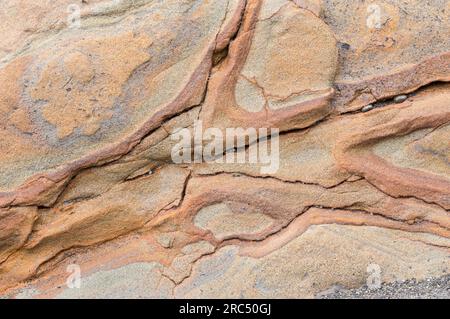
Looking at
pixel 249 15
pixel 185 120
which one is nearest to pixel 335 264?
pixel 185 120

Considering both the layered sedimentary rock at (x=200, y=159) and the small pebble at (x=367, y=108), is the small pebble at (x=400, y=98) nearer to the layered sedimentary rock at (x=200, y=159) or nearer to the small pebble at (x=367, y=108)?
the layered sedimentary rock at (x=200, y=159)

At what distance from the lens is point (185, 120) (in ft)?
11.5

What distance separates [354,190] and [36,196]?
1906mm

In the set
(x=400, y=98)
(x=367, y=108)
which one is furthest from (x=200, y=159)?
(x=400, y=98)

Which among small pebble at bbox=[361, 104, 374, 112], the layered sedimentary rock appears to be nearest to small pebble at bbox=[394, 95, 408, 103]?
the layered sedimentary rock

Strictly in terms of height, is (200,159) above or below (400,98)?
below

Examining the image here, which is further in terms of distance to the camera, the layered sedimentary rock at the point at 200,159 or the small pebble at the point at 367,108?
the small pebble at the point at 367,108

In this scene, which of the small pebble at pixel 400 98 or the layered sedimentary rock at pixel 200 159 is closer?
the layered sedimentary rock at pixel 200 159

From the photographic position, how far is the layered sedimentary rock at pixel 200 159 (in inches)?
135

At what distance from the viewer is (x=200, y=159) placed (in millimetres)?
3594

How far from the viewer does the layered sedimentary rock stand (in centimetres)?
344

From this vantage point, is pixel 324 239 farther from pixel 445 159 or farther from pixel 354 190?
pixel 445 159

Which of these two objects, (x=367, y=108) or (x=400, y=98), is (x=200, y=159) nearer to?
(x=367, y=108)

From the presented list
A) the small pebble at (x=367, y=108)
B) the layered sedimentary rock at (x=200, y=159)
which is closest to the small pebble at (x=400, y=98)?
the layered sedimentary rock at (x=200, y=159)
